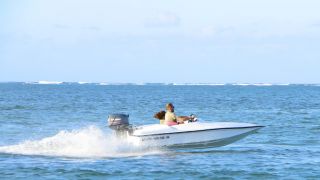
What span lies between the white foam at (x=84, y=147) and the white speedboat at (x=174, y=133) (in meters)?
0.29

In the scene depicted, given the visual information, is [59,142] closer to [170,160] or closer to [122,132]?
[122,132]

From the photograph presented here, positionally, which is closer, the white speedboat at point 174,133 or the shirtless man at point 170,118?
the white speedboat at point 174,133

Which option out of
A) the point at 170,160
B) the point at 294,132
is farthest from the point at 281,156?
the point at 294,132

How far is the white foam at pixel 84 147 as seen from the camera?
2180 centimetres

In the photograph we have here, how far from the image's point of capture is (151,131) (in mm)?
21656

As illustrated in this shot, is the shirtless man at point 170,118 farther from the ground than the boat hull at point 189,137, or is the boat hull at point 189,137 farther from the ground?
the shirtless man at point 170,118

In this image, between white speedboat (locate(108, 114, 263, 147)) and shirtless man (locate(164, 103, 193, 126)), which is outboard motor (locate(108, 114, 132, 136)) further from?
shirtless man (locate(164, 103, 193, 126))

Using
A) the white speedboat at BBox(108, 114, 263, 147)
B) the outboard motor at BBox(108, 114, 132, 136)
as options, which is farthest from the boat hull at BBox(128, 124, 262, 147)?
the outboard motor at BBox(108, 114, 132, 136)

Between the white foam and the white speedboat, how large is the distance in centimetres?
29

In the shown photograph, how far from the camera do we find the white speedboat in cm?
2172

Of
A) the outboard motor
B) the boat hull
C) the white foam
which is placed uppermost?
the outboard motor

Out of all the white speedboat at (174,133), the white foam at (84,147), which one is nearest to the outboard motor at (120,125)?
the white speedboat at (174,133)

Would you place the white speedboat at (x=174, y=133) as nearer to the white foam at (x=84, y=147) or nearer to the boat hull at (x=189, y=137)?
the boat hull at (x=189, y=137)

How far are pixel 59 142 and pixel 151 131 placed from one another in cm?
310
